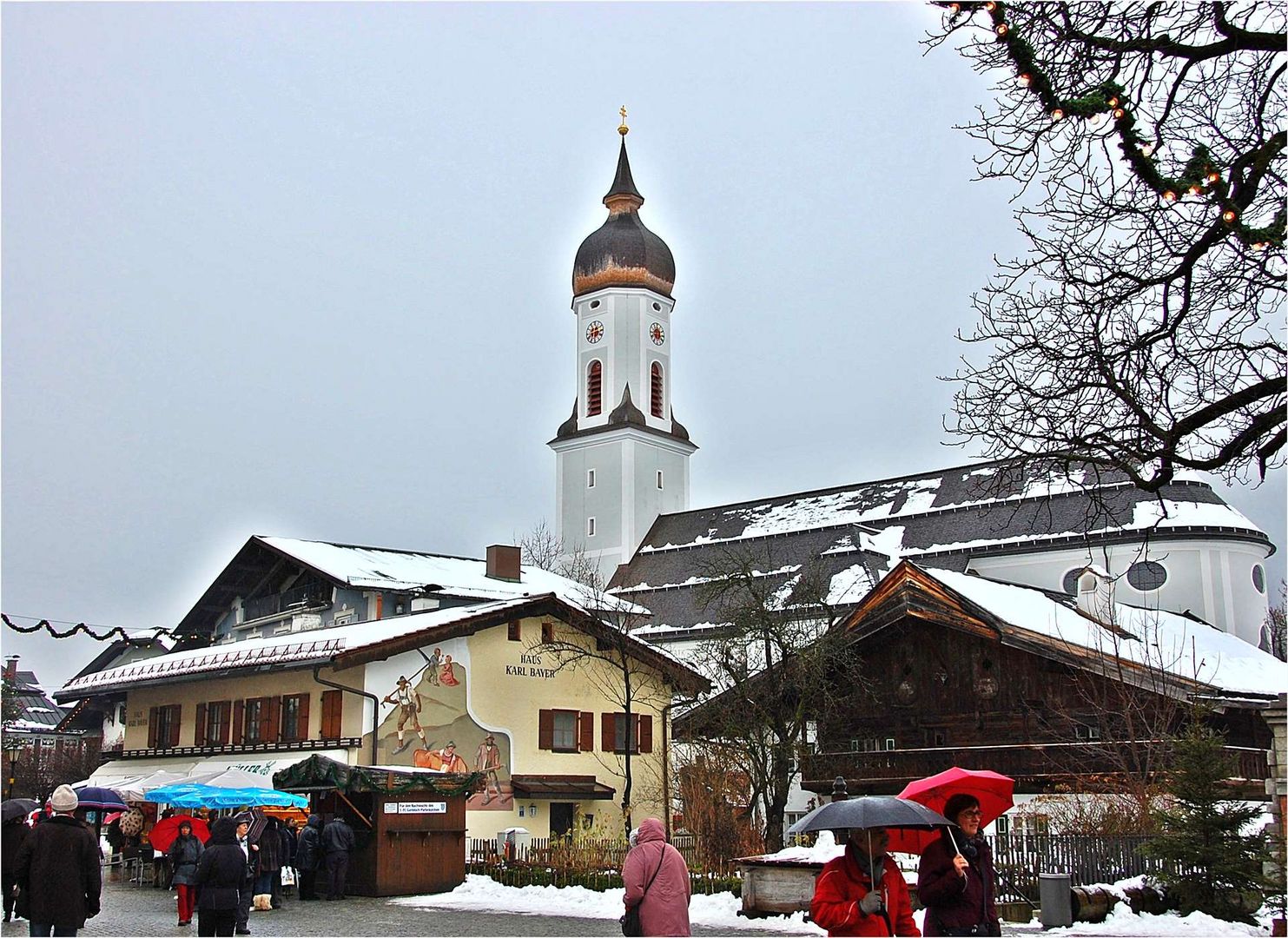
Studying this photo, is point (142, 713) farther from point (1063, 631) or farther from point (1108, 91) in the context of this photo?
point (1108, 91)

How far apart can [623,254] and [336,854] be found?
56655 mm

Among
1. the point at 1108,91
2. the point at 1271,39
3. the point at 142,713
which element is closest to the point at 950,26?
the point at 1108,91

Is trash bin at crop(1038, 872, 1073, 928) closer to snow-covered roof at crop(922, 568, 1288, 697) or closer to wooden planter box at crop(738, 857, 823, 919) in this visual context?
wooden planter box at crop(738, 857, 823, 919)

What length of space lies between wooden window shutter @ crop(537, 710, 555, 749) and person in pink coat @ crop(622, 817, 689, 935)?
73.9 ft

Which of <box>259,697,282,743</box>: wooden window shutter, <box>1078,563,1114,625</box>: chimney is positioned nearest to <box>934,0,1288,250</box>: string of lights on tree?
<box>1078,563,1114,625</box>: chimney

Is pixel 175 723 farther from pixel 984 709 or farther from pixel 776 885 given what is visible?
pixel 776 885

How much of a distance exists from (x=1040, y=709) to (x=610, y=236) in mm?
52478

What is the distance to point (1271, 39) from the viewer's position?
36.2 feet

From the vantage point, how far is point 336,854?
23.9 m

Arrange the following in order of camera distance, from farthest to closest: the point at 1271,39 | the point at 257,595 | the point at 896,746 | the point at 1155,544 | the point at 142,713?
the point at 1155,544
the point at 257,595
the point at 142,713
the point at 896,746
the point at 1271,39

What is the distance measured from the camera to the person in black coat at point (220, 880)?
14.6 meters

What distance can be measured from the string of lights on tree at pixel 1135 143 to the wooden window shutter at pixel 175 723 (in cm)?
3038

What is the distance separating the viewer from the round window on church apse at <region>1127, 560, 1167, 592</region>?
2079 inches

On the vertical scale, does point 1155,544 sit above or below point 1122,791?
above
